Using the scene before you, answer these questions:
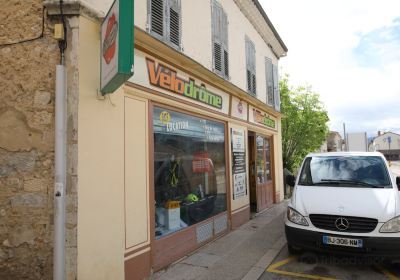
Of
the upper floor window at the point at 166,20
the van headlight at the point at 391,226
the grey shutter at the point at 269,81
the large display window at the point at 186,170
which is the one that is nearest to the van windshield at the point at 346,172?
the van headlight at the point at 391,226

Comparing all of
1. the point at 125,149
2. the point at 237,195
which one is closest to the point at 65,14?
the point at 125,149

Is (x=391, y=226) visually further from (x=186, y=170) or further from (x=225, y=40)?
(x=225, y=40)

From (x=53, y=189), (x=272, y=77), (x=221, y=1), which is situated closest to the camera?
(x=53, y=189)

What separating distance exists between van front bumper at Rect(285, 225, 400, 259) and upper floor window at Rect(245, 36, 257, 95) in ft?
17.8

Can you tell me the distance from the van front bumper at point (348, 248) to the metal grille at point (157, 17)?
3859 mm

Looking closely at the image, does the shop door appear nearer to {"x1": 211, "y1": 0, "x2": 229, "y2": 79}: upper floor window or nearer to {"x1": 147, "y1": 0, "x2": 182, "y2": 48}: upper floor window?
{"x1": 211, "y1": 0, "x2": 229, "y2": 79}: upper floor window

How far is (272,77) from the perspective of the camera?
12.4m

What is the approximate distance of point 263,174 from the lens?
1090cm

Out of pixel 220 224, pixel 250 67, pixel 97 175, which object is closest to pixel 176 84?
pixel 97 175

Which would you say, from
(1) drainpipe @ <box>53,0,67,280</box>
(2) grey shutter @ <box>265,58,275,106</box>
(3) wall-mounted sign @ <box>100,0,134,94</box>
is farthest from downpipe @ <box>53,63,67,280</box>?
(2) grey shutter @ <box>265,58,275,106</box>

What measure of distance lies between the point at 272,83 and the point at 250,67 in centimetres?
278

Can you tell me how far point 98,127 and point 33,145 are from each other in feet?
2.50

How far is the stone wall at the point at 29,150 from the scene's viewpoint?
3682 millimetres

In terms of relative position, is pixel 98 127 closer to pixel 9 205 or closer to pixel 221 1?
pixel 9 205
